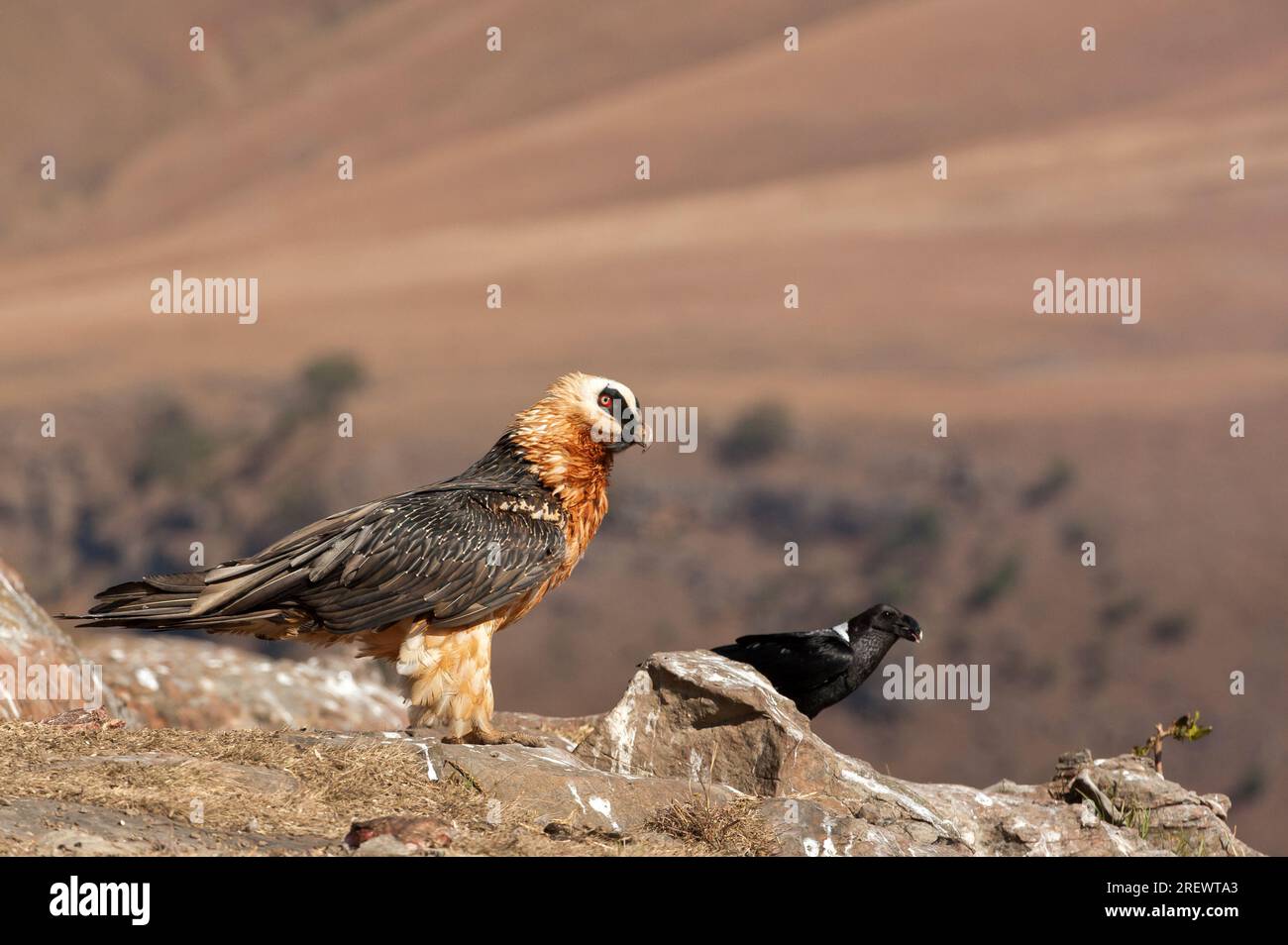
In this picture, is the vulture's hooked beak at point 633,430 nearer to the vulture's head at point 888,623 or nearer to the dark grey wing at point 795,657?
the dark grey wing at point 795,657

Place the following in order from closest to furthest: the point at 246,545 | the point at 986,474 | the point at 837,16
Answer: the point at 986,474 → the point at 246,545 → the point at 837,16

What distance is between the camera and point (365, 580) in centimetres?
1024

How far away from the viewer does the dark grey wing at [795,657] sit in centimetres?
1285

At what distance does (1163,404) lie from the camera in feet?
266

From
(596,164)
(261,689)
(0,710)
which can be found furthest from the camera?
(596,164)

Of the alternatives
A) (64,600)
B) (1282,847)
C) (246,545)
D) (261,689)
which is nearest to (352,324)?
(246,545)

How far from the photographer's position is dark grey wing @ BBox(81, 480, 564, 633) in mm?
10180

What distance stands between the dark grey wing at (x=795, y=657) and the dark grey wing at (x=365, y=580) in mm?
2777

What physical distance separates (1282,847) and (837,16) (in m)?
92.0

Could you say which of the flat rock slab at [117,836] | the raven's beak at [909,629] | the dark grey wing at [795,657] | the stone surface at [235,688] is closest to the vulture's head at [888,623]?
the raven's beak at [909,629]

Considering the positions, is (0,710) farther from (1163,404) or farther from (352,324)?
(352,324)

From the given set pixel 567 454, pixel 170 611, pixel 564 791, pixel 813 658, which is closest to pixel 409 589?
pixel 170 611

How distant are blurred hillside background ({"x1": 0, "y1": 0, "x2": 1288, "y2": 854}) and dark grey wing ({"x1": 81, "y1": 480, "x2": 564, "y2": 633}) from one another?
175 ft

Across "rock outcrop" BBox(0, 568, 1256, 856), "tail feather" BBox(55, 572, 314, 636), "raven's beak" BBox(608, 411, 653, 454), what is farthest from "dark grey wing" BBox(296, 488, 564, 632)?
"raven's beak" BBox(608, 411, 653, 454)
